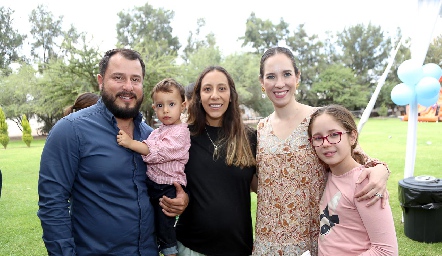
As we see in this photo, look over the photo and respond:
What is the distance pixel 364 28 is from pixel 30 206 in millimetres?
51886

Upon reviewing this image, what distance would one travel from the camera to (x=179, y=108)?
2668mm

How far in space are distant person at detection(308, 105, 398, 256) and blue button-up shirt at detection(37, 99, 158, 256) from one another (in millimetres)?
1091

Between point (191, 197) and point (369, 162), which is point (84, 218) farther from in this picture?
point (369, 162)

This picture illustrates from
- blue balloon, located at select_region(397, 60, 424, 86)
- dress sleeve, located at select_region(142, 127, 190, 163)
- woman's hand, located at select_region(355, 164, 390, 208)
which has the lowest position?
woman's hand, located at select_region(355, 164, 390, 208)

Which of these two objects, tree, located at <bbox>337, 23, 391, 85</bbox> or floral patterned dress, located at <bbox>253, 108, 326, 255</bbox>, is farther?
tree, located at <bbox>337, 23, 391, 85</bbox>

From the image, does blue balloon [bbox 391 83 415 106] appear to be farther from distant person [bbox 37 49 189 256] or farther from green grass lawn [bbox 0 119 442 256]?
distant person [bbox 37 49 189 256]

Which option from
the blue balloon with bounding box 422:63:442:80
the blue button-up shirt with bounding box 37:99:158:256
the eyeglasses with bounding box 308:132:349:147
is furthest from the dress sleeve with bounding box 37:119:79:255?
the blue balloon with bounding box 422:63:442:80

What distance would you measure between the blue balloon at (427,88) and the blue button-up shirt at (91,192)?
508cm

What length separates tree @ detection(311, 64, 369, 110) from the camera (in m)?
42.8

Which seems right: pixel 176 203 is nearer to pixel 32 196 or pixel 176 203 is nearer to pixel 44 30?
pixel 32 196

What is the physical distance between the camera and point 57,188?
1.89 meters

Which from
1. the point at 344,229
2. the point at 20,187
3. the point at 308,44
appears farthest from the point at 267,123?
the point at 308,44

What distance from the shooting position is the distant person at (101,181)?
1.89m

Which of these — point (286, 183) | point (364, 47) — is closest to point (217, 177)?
point (286, 183)
